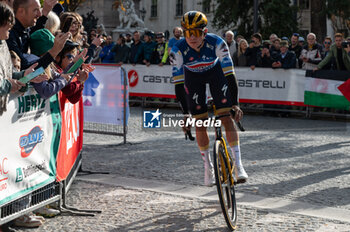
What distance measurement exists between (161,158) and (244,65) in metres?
7.81

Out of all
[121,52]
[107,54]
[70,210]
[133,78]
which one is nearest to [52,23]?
[70,210]

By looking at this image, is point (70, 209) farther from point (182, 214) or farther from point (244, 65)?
point (244, 65)

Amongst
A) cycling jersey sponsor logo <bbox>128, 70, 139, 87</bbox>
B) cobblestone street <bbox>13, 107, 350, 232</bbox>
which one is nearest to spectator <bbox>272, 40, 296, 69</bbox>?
cobblestone street <bbox>13, 107, 350, 232</bbox>

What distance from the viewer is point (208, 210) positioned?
20.5 ft

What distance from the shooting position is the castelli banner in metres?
6.23

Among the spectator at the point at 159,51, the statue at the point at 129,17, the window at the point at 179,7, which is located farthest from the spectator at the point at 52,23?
the window at the point at 179,7

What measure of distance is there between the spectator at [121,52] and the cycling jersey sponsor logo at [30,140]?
14.0 meters

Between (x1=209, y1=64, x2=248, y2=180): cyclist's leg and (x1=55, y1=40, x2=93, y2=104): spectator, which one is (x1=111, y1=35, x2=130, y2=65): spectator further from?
(x1=209, y1=64, x2=248, y2=180): cyclist's leg

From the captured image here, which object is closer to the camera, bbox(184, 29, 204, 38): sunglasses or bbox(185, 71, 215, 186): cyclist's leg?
bbox(184, 29, 204, 38): sunglasses

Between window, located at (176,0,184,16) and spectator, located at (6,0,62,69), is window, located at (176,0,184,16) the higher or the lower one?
the higher one

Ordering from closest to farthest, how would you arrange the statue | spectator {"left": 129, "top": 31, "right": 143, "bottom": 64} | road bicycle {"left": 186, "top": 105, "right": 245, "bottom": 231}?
road bicycle {"left": 186, "top": 105, "right": 245, "bottom": 231} < spectator {"left": 129, "top": 31, "right": 143, "bottom": 64} < the statue

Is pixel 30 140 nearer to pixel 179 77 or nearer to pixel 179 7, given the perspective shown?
pixel 179 77

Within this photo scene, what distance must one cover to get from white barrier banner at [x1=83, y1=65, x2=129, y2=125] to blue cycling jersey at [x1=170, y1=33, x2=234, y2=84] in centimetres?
457

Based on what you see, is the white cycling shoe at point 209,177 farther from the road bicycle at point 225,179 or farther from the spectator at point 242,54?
the spectator at point 242,54
